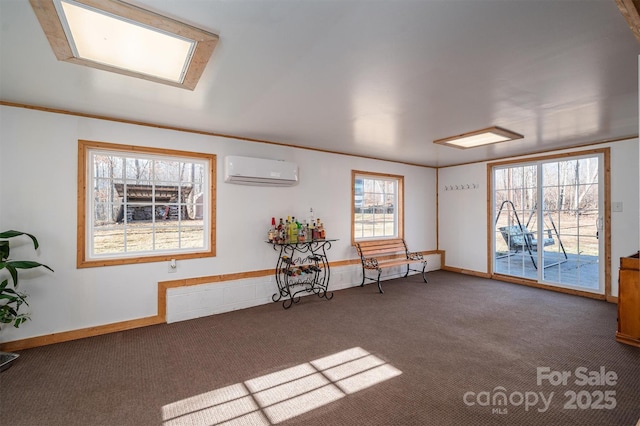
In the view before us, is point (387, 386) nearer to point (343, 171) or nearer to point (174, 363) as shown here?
point (174, 363)

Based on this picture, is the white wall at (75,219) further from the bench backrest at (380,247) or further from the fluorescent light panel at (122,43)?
the fluorescent light panel at (122,43)

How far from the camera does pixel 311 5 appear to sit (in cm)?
148

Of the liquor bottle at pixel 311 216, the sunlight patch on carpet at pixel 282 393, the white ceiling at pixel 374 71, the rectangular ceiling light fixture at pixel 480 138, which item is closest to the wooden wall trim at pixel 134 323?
the liquor bottle at pixel 311 216

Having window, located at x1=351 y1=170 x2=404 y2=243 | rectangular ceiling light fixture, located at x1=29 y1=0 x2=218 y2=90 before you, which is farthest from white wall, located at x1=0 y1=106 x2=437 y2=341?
rectangular ceiling light fixture, located at x1=29 y1=0 x2=218 y2=90

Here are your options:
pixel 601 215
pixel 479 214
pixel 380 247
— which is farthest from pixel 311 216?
pixel 601 215

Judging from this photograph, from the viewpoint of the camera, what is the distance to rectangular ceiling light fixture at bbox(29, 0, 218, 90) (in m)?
1.51

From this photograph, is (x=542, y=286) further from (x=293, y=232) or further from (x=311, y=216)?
(x=293, y=232)

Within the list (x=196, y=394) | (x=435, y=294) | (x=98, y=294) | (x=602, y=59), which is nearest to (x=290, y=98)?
(x=602, y=59)

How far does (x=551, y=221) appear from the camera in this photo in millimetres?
5000

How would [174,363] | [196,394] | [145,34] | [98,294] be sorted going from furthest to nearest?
[98,294]
[174,363]
[196,394]
[145,34]

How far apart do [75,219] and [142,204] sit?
25.6 inches

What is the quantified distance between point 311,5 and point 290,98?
4.14ft

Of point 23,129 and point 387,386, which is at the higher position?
point 23,129

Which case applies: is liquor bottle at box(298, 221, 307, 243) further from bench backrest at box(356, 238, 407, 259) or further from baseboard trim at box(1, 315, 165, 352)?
baseboard trim at box(1, 315, 165, 352)
